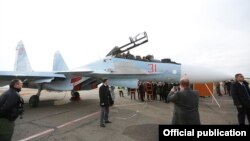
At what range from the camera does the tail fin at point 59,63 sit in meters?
16.3

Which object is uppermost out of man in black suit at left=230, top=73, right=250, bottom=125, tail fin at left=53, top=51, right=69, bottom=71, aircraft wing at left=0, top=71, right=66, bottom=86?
tail fin at left=53, top=51, right=69, bottom=71

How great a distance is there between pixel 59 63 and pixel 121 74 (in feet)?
26.2

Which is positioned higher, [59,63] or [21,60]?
[21,60]

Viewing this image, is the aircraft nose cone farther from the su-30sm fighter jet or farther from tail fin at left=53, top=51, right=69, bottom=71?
tail fin at left=53, top=51, right=69, bottom=71

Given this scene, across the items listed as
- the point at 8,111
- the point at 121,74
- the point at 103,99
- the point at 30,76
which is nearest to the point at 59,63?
the point at 30,76

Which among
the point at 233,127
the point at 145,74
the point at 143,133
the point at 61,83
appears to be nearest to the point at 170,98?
the point at 233,127

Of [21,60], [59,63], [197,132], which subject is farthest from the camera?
[21,60]

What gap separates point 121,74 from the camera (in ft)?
32.8

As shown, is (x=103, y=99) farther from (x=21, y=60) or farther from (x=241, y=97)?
(x=21, y=60)

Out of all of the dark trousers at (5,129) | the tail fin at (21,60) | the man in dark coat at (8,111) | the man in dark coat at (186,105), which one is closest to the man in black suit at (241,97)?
the man in dark coat at (186,105)

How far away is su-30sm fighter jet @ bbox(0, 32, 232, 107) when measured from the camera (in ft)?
30.2

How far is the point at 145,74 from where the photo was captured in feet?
32.1

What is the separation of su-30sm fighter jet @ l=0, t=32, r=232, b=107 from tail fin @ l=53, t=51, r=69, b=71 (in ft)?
15.0

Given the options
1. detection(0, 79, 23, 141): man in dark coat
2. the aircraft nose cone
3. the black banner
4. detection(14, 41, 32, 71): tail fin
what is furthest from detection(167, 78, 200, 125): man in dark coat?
detection(14, 41, 32, 71): tail fin
